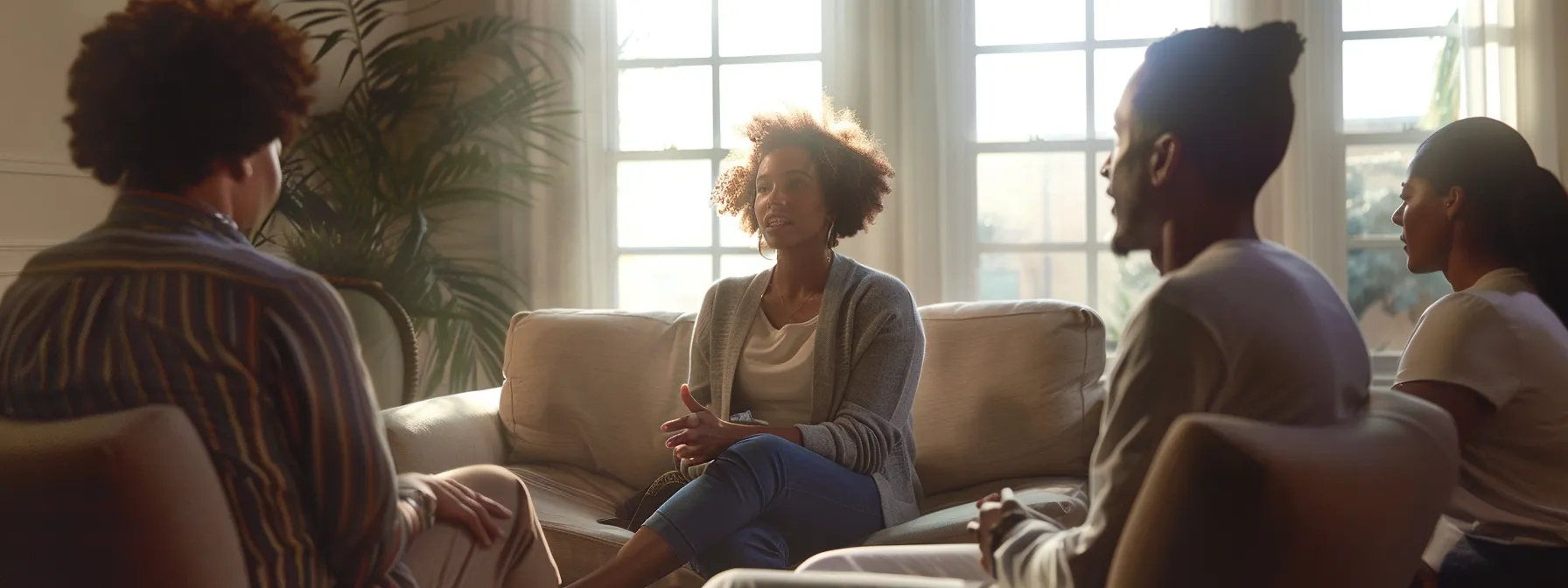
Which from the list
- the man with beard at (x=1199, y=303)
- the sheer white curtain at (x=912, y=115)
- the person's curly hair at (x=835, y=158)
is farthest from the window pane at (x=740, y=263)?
the man with beard at (x=1199, y=303)

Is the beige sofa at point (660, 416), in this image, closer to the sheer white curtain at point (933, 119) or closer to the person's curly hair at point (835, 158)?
the person's curly hair at point (835, 158)

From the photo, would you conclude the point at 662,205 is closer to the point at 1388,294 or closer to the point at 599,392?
the point at 599,392

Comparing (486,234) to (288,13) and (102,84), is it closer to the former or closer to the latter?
(288,13)

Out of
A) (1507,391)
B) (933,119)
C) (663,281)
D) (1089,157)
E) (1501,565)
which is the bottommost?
(1501,565)

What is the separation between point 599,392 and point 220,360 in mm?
1837

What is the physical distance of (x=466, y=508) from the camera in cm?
147

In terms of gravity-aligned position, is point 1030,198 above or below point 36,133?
below

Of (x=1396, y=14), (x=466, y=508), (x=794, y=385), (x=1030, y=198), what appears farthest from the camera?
(x=1030, y=198)

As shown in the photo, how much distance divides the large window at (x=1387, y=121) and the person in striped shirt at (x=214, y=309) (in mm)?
2991

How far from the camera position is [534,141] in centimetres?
379

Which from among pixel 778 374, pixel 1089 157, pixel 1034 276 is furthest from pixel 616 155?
pixel 778 374

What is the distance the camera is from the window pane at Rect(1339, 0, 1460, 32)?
340cm

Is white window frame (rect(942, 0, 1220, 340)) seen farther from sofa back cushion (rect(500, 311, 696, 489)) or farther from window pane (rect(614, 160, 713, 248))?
sofa back cushion (rect(500, 311, 696, 489))

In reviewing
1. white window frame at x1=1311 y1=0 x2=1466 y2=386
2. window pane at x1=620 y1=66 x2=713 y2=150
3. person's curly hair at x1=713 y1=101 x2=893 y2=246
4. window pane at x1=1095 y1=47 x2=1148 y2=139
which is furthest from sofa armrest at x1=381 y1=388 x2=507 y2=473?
white window frame at x1=1311 y1=0 x2=1466 y2=386
